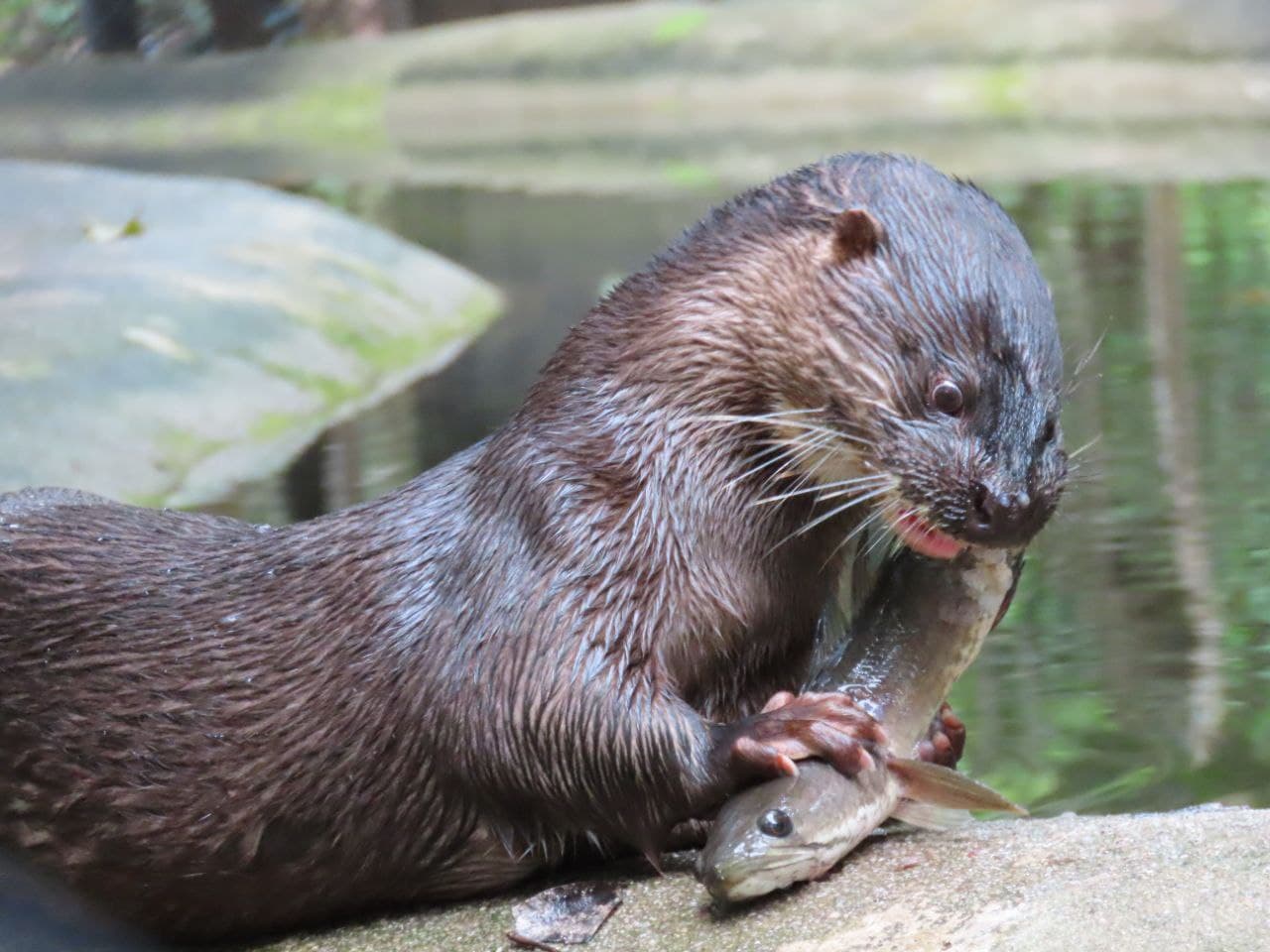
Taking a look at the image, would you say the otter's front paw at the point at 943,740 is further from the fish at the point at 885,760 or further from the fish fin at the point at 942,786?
the fish fin at the point at 942,786

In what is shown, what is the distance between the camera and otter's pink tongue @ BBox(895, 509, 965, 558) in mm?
2633

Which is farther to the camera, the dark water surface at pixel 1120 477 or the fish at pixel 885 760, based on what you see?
the dark water surface at pixel 1120 477

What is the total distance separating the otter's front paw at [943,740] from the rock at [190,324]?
2750 mm

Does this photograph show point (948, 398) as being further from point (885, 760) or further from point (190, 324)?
point (190, 324)

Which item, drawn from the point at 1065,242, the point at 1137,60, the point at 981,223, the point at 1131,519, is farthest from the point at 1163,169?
the point at 981,223

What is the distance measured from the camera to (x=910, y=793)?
263cm

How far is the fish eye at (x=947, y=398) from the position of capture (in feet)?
8.45

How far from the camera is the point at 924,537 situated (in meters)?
2.66

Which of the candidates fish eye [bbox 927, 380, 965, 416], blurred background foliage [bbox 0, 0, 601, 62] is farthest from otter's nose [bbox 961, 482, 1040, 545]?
blurred background foliage [bbox 0, 0, 601, 62]

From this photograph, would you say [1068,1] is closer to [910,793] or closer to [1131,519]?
[1131,519]

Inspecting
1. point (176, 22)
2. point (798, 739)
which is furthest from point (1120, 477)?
point (176, 22)

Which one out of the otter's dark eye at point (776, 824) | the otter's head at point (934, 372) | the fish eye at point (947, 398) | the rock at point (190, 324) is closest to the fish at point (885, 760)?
the otter's dark eye at point (776, 824)

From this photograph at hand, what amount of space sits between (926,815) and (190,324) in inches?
178

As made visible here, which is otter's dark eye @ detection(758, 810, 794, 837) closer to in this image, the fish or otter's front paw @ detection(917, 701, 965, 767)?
the fish
